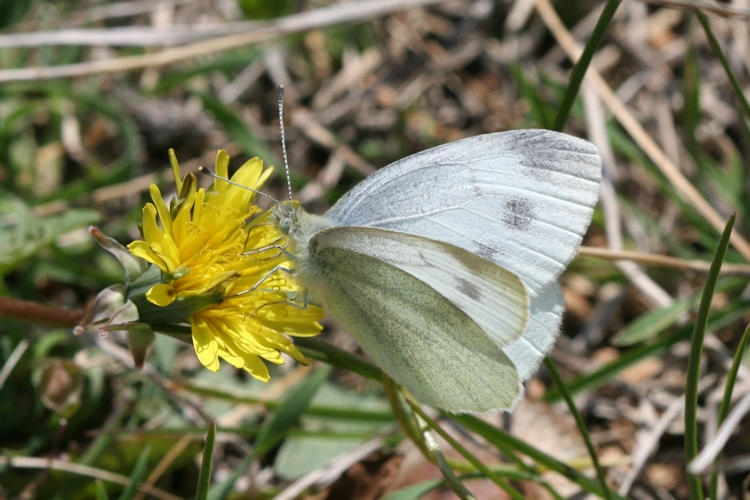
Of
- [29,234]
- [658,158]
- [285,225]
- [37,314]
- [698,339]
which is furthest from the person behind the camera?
[658,158]

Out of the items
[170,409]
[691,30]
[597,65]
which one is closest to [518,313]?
[170,409]

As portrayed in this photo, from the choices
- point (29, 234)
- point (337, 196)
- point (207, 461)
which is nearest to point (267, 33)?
point (337, 196)

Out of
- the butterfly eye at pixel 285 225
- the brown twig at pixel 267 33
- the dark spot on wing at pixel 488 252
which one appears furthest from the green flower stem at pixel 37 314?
the brown twig at pixel 267 33

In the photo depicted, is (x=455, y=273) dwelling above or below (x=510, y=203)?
below

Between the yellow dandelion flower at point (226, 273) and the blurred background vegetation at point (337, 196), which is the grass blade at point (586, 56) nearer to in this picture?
the blurred background vegetation at point (337, 196)

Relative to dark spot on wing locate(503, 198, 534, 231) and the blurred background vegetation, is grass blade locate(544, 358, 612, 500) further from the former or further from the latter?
dark spot on wing locate(503, 198, 534, 231)

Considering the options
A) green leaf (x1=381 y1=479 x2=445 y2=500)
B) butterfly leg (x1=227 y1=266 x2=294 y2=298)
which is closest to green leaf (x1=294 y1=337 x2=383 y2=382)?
butterfly leg (x1=227 y1=266 x2=294 y2=298)

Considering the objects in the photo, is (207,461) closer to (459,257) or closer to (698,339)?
(459,257)

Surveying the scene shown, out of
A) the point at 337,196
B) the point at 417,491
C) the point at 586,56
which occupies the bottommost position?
the point at 417,491
